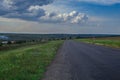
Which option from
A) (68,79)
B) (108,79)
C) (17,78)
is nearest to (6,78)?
(17,78)

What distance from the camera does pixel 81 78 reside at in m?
13.4

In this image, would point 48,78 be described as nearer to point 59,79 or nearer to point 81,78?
point 59,79

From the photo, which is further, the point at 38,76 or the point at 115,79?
the point at 38,76

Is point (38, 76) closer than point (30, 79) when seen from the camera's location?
No

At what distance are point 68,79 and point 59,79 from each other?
446 millimetres

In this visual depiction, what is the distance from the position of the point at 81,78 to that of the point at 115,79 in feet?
5.41

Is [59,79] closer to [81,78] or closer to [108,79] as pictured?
[81,78]

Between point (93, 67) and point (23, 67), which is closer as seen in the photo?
point (23, 67)

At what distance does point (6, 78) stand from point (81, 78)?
370cm

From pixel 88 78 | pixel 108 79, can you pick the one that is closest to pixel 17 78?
pixel 88 78

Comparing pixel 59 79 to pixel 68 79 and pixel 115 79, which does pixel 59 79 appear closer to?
pixel 68 79

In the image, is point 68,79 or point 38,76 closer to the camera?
point 68,79

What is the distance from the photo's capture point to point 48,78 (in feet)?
45.1

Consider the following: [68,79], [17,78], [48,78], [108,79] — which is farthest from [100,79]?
[17,78]
